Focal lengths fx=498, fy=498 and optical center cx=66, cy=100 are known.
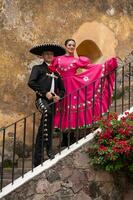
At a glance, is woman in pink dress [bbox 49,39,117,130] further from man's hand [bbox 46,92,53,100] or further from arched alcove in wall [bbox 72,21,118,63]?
arched alcove in wall [bbox 72,21,118,63]

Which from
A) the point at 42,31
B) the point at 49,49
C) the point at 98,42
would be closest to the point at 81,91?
the point at 49,49

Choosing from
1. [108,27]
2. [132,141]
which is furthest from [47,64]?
[108,27]

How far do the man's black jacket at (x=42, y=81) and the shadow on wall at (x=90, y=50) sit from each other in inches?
130

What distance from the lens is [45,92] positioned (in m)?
6.51

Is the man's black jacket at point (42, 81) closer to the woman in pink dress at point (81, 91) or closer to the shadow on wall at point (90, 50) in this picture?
the woman in pink dress at point (81, 91)

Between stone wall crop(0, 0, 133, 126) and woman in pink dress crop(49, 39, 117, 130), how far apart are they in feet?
5.26

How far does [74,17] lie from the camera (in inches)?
372

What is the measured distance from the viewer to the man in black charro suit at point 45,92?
631 centimetres

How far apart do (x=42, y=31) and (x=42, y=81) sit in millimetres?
2605

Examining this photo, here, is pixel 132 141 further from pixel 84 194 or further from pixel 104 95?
pixel 104 95

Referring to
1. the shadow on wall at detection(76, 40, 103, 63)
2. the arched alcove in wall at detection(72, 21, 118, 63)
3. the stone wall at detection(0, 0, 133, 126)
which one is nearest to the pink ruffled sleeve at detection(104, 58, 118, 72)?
the stone wall at detection(0, 0, 133, 126)

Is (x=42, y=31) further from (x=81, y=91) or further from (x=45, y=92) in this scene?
(x=45, y=92)

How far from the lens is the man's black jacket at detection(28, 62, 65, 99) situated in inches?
256

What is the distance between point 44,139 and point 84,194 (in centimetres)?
96
